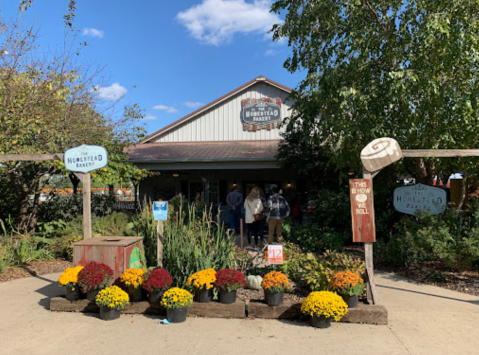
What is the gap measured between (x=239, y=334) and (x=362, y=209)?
7.11 ft

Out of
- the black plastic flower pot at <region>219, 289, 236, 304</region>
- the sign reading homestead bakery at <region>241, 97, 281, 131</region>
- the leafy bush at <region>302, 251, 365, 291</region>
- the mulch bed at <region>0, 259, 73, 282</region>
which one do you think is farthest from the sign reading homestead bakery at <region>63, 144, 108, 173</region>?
the sign reading homestead bakery at <region>241, 97, 281, 131</region>

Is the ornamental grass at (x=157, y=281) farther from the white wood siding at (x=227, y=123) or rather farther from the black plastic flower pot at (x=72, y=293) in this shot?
the white wood siding at (x=227, y=123)

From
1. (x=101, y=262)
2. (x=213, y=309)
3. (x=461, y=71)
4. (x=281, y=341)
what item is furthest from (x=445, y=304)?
(x=101, y=262)

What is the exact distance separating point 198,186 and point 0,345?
12245mm

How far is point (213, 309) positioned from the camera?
4.21 m

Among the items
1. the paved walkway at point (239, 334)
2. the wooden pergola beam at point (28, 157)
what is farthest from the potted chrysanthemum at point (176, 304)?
the wooden pergola beam at point (28, 157)

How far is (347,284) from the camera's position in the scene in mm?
4004

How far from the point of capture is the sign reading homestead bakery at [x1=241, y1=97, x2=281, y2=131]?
14945 millimetres

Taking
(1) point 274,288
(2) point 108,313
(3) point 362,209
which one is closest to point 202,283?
(1) point 274,288

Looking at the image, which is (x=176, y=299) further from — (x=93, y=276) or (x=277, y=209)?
(x=277, y=209)

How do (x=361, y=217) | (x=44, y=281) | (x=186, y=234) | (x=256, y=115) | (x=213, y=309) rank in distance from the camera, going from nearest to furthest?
(x=213, y=309)
(x=361, y=217)
(x=186, y=234)
(x=44, y=281)
(x=256, y=115)

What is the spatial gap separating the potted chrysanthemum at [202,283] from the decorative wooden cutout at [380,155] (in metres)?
2.41

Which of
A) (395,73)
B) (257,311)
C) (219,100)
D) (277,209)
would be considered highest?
(219,100)

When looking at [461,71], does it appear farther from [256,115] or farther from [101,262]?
[256,115]
